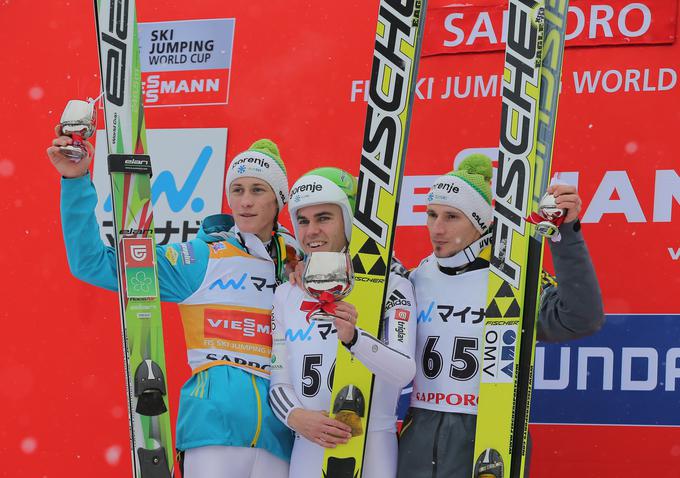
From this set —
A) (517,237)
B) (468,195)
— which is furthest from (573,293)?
(468,195)

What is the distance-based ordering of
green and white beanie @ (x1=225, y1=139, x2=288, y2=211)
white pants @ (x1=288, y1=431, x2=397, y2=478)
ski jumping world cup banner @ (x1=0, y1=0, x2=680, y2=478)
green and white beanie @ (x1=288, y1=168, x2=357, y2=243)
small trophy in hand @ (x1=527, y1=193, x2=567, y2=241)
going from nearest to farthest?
small trophy in hand @ (x1=527, y1=193, x2=567, y2=241) < white pants @ (x1=288, y1=431, x2=397, y2=478) < green and white beanie @ (x1=288, y1=168, x2=357, y2=243) < green and white beanie @ (x1=225, y1=139, x2=288, y2=211) < ski jumping world cup banner @ (x1=0, y1=0, x2=680, y2=478)

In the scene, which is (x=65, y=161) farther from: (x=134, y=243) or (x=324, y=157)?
(x=324, y=157)

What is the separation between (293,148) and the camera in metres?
3.92

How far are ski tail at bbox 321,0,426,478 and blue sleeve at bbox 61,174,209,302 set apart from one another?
0.49 meters

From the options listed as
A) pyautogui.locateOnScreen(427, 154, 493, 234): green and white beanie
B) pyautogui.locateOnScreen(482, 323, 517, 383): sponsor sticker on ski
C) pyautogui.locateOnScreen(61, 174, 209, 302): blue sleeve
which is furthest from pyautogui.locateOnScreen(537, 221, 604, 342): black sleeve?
pyautogui.locateOnScreen(61, 174, 209, 302): blue sleeve

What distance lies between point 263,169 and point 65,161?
0.61m

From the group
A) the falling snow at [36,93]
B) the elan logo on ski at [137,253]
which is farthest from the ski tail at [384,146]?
the falling snow at [36,93]

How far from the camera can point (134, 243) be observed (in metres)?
2.80

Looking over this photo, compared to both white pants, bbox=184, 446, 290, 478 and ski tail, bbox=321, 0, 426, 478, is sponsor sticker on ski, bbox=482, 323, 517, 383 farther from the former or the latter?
white pants, bbox=184, 446, 290, 478

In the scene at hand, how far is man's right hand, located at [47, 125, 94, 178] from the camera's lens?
102 inches

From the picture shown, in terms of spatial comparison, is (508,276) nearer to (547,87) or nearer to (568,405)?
(547,87)

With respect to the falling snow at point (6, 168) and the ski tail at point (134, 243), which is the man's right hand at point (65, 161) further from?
the falling snow at point (6, 168)

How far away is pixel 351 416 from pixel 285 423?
Answer: 7.3 inches

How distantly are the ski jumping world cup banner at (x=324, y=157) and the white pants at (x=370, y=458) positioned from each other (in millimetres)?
991
